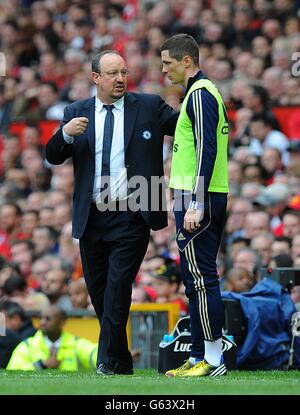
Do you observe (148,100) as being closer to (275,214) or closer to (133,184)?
(133,184)

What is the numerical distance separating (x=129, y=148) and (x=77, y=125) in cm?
44

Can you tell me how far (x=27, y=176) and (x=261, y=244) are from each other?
5425 millimetres

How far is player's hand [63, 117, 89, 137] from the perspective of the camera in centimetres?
856

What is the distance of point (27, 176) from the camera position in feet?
56.2

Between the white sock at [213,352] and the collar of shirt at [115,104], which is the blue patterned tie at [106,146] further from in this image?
the white sock at [213,352]

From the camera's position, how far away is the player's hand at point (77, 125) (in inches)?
337

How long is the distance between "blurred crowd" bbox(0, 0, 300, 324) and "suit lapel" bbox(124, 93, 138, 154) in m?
2.97

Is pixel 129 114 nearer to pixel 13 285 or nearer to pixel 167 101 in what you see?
pixel 13 285

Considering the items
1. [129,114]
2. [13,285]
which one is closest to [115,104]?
[129,114]

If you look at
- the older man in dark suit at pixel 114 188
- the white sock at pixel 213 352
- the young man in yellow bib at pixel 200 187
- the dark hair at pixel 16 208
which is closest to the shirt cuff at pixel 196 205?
the young man in yellow bib at pixel 200 187

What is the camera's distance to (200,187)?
8.00m

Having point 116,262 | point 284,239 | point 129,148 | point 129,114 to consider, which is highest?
point 129,114

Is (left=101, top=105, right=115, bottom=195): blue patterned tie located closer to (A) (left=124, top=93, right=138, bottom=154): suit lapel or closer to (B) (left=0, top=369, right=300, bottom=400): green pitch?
(A) (left=124, top=93, right=138, bottom=154): suit lapel

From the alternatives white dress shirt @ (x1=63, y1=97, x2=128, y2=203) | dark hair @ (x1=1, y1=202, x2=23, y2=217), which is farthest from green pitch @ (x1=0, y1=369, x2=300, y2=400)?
dark hair @ (x1=1, y1=202, x2=23, y2=217)
